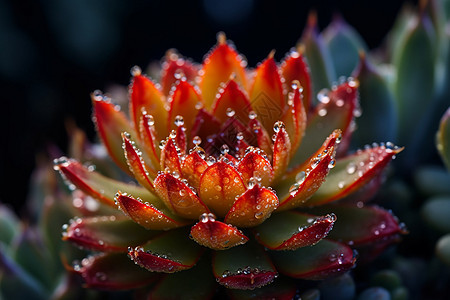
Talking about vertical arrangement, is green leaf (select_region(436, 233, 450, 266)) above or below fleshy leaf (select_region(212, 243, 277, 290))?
below

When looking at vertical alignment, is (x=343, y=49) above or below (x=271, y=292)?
above

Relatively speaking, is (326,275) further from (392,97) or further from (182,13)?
(182,13)

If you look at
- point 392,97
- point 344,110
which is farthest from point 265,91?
point 392,97

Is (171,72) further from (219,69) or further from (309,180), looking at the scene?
(309,180)

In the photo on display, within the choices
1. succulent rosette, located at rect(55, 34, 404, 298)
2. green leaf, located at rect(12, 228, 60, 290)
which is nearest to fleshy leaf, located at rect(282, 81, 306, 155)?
succulent rosette, located at rect(55, 34, 404, 298)

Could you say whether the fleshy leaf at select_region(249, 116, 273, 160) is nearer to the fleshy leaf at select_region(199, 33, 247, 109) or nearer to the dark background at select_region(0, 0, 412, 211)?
the fleshy leaf at select_region(199, 33, 247, 109)

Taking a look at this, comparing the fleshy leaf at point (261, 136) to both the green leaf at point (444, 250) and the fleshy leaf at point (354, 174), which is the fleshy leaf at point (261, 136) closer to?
the fleshy leaf at point (354, 174)

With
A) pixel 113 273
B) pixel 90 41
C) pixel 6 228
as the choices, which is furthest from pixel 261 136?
pixel 90 41
